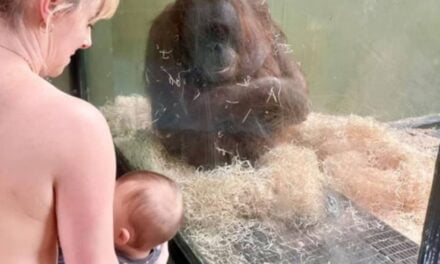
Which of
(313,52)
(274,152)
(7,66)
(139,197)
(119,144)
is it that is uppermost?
(7,66)

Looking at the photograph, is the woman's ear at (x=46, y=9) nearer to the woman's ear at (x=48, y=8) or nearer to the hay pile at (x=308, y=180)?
the woman's ear at (x=48, y=8)

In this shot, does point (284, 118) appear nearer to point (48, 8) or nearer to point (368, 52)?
point (368, 52)

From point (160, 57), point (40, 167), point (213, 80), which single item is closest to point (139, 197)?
point (40, 167)

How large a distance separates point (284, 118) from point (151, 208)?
0.63 meters

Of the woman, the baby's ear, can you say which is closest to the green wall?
the baby's ear

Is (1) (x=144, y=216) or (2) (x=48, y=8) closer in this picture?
(2) (x=48, y=8)

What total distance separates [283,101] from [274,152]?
0.16 metres

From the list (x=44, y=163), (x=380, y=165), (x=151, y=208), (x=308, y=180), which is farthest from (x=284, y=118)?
(x=44, y=163)

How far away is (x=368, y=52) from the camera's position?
4.36 feet

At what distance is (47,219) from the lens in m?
0.76

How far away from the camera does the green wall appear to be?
124 centimetres

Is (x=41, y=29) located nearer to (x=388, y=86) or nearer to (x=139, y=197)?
(x=139, y=197)

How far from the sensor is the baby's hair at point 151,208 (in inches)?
49.8

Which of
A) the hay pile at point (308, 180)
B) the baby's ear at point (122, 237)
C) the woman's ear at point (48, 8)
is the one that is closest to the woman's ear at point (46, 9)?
the woman's ear at point (48, 8)
